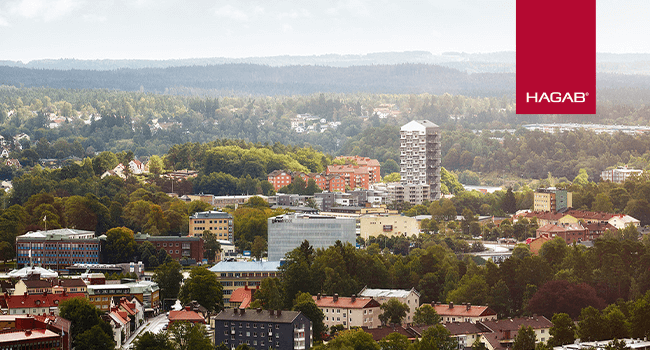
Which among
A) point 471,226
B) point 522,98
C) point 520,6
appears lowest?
point 471,226

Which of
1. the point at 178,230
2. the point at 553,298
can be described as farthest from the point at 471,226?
the point at 553,298

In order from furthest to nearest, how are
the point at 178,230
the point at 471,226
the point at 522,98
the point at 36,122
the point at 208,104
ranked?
the point at 208,104
the point at 36,122
the point at 471,226
the point at 178,230
the point at 522,98

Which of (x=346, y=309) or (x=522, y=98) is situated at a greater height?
(x=522, y=98)

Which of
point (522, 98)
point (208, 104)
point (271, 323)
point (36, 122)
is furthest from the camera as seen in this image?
point (208, 104)

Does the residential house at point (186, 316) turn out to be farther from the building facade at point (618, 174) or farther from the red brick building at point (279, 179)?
the building facade at point (618, 174)

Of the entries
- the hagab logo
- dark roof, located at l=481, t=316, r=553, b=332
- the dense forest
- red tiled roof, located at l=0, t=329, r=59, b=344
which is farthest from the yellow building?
the hagab logo

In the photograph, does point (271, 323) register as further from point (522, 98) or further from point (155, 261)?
point (522, 98)

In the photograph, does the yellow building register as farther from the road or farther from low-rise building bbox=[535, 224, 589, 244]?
the road

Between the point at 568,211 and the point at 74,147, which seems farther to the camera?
the point at 74,147

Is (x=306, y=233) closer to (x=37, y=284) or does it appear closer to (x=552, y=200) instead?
(x=37, y=284)
